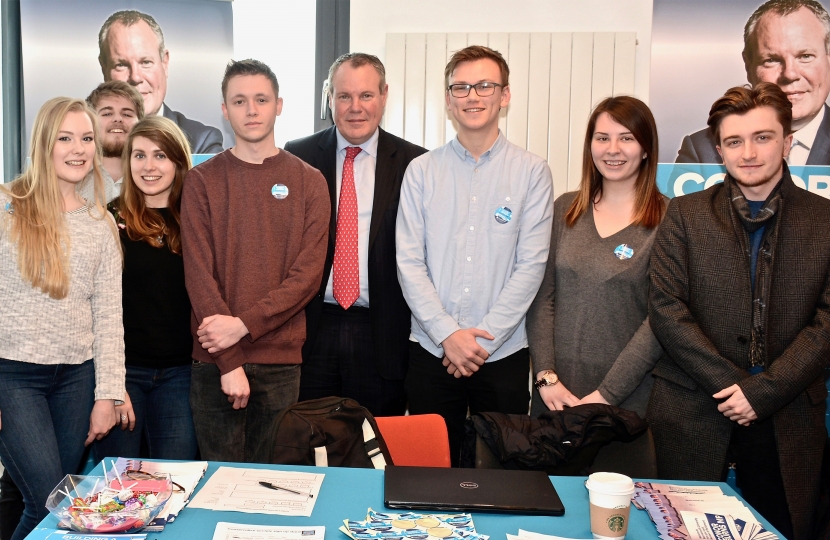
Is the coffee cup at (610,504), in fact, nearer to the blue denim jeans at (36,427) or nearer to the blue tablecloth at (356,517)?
the blue tablecloth at (356,517)

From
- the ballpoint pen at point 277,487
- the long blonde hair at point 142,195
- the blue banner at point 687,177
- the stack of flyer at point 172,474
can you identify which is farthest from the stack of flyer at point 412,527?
the blue banner at point 687,177

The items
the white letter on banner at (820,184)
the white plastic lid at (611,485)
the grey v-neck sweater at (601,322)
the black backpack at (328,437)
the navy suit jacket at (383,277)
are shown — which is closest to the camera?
the white plastic lid at (611,485)

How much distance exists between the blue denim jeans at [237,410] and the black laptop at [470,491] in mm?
960

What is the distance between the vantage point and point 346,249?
9.48ft

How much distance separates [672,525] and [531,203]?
1459 millimetres

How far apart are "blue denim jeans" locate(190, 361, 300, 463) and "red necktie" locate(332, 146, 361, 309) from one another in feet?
1.30

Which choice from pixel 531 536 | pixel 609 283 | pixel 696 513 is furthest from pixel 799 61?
pixel 531 536

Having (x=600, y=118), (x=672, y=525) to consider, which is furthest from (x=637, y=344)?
(x=672, y=525)

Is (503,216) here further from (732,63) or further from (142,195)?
(732,63)

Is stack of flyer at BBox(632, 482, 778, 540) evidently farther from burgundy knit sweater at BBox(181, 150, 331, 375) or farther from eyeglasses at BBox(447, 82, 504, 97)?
eyeglasses at BBox(447, 82, 504, 97)

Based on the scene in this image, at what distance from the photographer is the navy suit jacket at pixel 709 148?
366 centimetres

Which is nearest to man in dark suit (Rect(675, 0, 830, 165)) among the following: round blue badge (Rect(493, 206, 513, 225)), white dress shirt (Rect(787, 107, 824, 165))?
white dress shirt (Rect(787, 107, 824, 165))

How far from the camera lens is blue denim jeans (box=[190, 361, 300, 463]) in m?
2.57

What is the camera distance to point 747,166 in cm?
230
